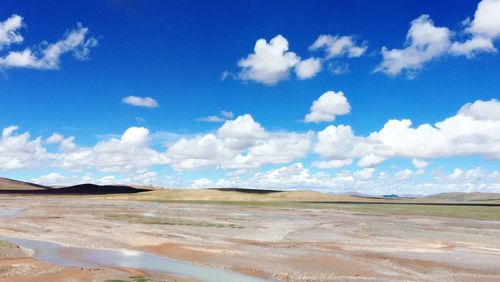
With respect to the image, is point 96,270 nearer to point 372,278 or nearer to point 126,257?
point 126,257

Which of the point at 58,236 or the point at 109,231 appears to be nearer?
the point at 58,236

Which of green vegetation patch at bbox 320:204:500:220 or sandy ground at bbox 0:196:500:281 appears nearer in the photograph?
sandy ground at bbox 0:196:500:281

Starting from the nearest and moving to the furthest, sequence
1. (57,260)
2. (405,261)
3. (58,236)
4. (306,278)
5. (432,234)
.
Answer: (306,278) < (57,260) < (405,261) < (58,236) < (432,234)

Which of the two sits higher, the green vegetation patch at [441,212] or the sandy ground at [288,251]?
the green vegetation patch at [441,212]

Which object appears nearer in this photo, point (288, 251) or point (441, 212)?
point (288, 251)

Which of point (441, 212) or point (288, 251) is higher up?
point (441, 212)

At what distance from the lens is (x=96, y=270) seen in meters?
23.7

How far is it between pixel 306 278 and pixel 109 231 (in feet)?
85.0

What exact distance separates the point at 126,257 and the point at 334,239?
1871 centimetres

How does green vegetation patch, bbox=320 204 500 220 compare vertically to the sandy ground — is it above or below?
above

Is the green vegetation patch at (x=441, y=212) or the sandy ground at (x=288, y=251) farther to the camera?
the green vegetation patch at (x=441, y=212)

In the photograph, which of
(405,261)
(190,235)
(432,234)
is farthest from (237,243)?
(432,234)

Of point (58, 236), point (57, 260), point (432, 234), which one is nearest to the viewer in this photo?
point (57, 260)

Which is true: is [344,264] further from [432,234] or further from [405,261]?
[432,234]
